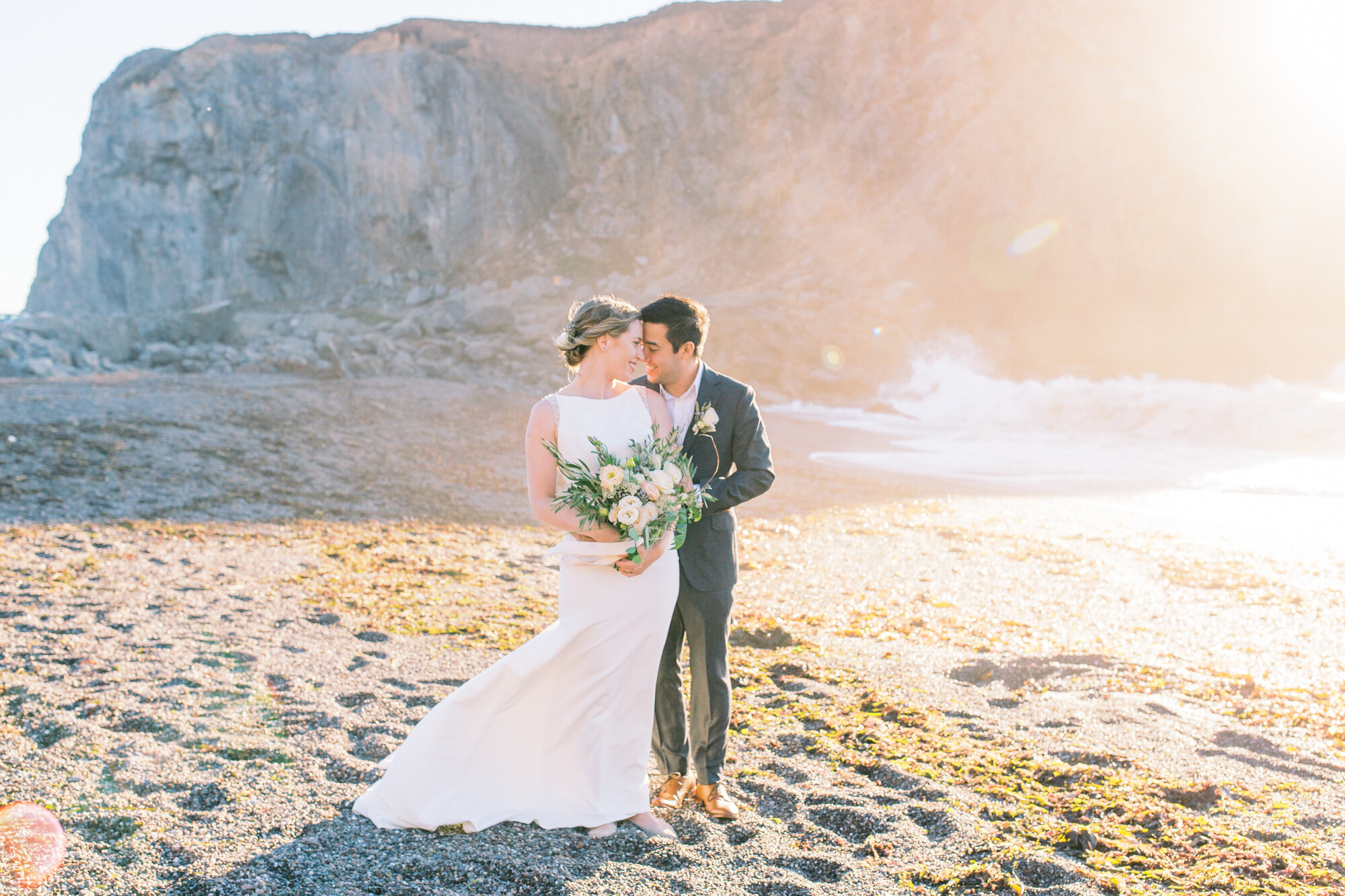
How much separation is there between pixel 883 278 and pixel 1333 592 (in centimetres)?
3170

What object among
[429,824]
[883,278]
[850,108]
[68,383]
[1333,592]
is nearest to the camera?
[429,824]

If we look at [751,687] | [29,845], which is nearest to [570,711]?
[29,845]

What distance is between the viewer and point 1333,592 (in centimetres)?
772

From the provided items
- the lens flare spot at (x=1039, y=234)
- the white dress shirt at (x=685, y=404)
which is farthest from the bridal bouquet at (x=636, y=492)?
the lens flare spot at (x=1039, y=234)

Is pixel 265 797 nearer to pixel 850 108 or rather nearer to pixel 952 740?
pixel 952 740

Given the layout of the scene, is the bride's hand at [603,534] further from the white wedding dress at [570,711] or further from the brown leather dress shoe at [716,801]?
the brown leather dress shoe at [716,801]

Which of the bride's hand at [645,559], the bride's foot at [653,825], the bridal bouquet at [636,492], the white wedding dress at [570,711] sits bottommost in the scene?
the bride's foot at [653,825]

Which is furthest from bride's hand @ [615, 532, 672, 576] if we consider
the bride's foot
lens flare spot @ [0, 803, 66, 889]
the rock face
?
the rock face

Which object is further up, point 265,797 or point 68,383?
point 68,383

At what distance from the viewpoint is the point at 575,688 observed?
315cm

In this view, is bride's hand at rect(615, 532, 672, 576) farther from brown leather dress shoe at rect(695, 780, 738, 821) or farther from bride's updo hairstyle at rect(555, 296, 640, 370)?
brown leather dress shoe at rect(695, 780, 738, 821)

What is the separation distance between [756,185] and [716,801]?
4305 centimetres

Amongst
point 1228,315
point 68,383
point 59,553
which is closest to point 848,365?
point 1228,315

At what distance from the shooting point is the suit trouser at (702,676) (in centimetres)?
328
